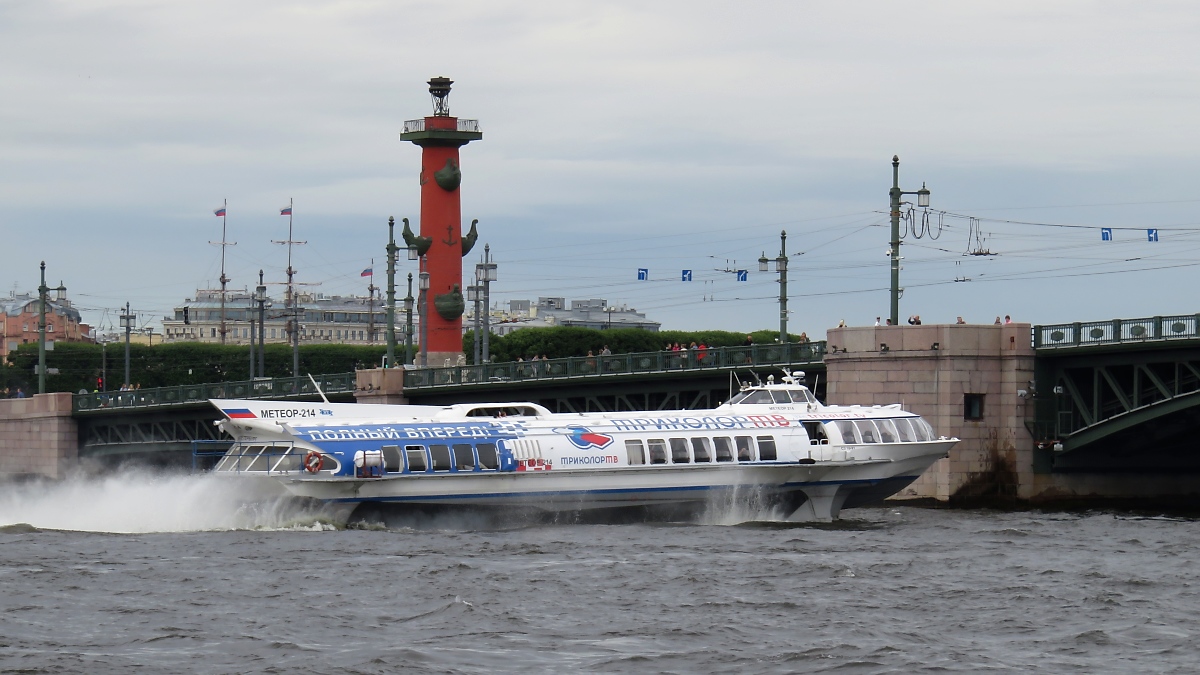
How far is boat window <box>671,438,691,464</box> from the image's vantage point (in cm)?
4366

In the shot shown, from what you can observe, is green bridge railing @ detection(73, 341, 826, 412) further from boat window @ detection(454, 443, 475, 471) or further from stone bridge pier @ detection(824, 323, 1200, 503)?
boat window @ detection(454, 443, 475, 471)

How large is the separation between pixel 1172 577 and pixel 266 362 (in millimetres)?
113307

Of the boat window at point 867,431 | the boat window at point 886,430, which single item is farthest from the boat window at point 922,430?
the boat window at point 867,431

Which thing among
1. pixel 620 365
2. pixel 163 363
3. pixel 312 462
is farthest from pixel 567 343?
pixel 312 462

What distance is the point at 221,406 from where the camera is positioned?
4225cm

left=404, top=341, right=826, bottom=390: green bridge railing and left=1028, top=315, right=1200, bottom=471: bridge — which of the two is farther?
left=404, top=341, right=826, bottom=390: green bridge railing

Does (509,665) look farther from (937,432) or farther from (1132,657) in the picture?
(937,432)

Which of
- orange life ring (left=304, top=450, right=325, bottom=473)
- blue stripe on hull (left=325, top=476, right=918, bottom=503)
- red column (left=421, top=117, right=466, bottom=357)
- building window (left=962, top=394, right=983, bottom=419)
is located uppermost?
red column (left=421, top=117, right=466, bottom=357)

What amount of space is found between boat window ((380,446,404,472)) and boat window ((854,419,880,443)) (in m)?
11.2

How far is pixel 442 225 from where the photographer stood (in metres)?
85.3

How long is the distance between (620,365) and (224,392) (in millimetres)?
23548

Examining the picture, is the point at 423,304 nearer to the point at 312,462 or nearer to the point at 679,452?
the point at 679,452

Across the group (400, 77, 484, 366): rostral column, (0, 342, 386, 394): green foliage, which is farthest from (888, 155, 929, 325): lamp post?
(0, 342, 386, 394): green foliage

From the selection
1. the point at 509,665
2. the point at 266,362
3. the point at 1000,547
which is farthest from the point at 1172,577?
the point at 266,362
